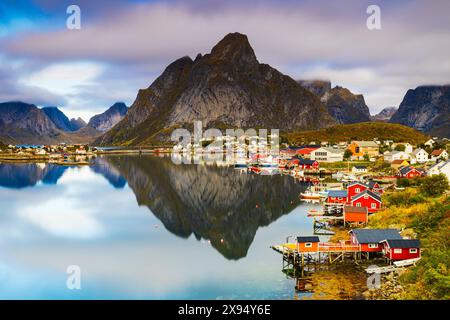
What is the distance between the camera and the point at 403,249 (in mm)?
22641

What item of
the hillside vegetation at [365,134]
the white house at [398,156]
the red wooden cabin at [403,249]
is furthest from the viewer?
the hillside vegetation at [365,134]

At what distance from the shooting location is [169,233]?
112ft

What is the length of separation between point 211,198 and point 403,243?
102 feet

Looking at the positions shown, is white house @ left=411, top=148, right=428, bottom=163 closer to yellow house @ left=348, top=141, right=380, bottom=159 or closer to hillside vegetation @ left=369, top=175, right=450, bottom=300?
yellow house @ left=348, top=141, right=380, bottom=159

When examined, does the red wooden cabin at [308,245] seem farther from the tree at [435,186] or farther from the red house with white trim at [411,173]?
the red house with white trim at [411,173]

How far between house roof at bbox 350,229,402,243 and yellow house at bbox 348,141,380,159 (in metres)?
65.9

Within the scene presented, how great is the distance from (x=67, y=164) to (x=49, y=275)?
88794mm

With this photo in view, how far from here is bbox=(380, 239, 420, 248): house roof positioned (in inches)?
883

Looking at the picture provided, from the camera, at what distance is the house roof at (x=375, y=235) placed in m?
24.2

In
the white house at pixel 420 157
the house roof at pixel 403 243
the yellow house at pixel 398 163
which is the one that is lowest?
the house roof at pixel 403 243

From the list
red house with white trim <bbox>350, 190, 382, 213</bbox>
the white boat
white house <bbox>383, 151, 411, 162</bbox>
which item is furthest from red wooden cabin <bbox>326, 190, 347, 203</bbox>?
white house <bbox>383, 151, 411, 162</bbox>

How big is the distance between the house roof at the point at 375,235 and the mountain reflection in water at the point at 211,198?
22.8ft

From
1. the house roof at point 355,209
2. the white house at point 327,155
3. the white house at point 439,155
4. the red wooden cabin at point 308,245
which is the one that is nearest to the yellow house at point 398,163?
the white house at point 439,155

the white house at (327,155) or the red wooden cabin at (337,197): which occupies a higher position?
the white house at (327,155)
